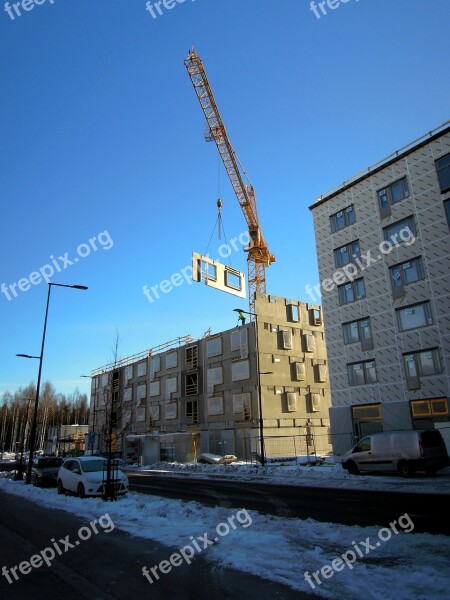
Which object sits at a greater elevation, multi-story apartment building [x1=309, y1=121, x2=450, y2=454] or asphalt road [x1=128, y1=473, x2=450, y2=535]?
multi-story apartment building [x1=309, y1=121, x2=450, y2=454]

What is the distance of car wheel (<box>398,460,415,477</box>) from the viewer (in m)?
20.7

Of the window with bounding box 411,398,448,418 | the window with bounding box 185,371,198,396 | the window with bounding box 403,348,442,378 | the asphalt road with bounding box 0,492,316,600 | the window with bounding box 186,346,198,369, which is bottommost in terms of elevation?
the asphalt road with bounding box 0,492,316,600

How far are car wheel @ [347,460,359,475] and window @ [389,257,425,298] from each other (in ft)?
42.0

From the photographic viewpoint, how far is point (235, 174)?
5953 cm

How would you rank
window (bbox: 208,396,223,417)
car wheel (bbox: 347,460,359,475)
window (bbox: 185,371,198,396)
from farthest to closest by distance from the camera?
window (bbox: 185,371,198,396)
window (bbox: 208,396,223,417)
car wheel (bbox: 347,460,359,475)

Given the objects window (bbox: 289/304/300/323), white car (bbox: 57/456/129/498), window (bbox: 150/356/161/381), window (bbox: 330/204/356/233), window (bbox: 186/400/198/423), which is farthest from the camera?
window (bbox: 150/356/161/381)

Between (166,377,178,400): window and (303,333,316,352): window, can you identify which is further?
(166,377,178,400): window

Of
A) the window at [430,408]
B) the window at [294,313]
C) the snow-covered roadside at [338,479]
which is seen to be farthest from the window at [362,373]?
the window at [294,313]

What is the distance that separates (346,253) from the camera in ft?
116

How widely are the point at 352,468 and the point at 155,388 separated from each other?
37.3 meters

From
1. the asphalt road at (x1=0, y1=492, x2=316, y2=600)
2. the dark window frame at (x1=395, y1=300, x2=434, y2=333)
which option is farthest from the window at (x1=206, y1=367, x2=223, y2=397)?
the asphalt road at (x1=0, y1=492, x2=316, y2=600)

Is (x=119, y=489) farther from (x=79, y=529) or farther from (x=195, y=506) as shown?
(x=79, y=529)

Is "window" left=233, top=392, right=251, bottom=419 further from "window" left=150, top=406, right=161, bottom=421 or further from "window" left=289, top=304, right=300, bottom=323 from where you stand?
"window" left=150, top=406, right=161, bottom=421

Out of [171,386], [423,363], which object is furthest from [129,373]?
[423,363]
